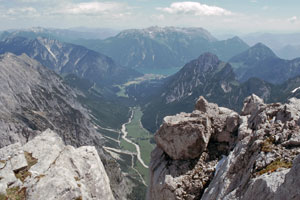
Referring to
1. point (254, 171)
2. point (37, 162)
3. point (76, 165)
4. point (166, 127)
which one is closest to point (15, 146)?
point (37, 162)

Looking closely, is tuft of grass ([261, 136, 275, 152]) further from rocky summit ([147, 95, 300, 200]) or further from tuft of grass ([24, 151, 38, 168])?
tuft of grass ([24, 151, 38, 168])

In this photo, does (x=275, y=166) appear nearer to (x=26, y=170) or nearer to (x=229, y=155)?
(x=229, y=155)

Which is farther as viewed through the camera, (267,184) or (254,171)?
(254,171)

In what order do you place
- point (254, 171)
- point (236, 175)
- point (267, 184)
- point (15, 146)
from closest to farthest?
point (267, 184), point (254, 171), point (236, 175), point (15, 146)

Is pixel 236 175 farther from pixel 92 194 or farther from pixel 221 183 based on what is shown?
pixel 92 194

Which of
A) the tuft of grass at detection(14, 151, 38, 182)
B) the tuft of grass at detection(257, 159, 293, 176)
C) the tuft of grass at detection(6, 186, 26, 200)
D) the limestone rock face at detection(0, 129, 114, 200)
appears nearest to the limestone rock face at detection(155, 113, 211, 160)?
the tuft of grass at detection(257, 159, 293, 176)

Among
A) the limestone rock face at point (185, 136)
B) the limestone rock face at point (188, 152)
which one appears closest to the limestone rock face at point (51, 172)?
the limestone rock face at point (188, 152)

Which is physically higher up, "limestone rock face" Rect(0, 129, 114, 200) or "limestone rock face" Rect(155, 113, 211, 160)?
"limestone rock face" Rect(155, 113, 211, 160)
